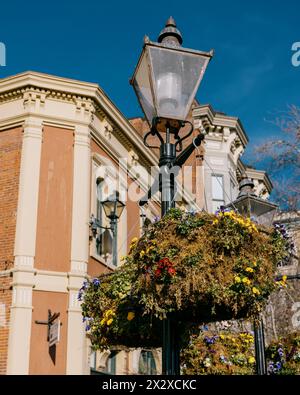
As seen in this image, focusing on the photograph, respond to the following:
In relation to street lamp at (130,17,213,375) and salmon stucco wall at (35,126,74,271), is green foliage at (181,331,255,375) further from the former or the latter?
salmon stucco wall at (35,126,74,271)

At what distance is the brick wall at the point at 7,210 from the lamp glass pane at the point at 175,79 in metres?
10.1

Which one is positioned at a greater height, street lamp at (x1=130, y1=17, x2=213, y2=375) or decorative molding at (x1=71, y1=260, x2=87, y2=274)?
decorative molding at (x1=71, y1=260, x2=87, y2=274)

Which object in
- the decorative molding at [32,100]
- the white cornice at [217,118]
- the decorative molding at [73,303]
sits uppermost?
the white cornice at [217,118]

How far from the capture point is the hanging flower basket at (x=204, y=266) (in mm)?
4641

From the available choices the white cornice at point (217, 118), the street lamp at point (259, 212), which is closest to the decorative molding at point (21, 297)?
the street lamp at point (259, 212)

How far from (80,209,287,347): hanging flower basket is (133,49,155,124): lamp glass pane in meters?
1.17

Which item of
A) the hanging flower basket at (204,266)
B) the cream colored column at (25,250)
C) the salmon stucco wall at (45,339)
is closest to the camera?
the hanging flower basket at (204,266)

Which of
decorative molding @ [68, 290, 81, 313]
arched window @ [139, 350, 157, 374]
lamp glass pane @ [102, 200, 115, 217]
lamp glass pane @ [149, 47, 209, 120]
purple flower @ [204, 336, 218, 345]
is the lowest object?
purple flower @ [204, 336, 218, 345]

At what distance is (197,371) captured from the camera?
984 centimetres

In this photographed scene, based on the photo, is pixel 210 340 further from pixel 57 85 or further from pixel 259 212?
pixel 57 85

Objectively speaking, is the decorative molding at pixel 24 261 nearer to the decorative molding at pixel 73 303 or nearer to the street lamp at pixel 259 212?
the decorative molding at pixel 73 303

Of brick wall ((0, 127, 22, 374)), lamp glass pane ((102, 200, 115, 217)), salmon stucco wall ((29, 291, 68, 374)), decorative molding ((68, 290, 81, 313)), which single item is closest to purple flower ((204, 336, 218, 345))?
lamp glass pane ((102, 200, 115, 217))

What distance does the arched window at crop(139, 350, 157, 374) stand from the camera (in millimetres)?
18391

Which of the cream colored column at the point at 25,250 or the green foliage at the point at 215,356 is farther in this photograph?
the cream colored column at the point at 25,250
